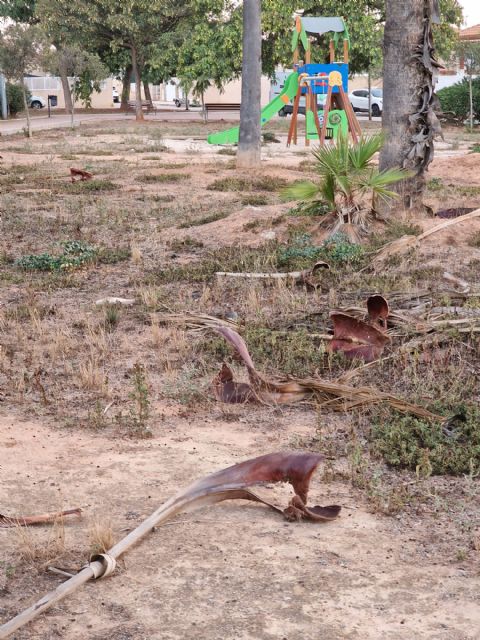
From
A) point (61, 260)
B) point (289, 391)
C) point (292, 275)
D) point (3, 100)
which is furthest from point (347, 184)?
point (3, 100)

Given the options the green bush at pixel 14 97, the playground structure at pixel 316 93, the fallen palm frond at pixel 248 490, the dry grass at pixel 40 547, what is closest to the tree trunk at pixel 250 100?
the playground structure at pixel 316 93

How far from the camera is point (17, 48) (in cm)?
3228

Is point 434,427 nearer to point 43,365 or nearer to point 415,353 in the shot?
point 415,353

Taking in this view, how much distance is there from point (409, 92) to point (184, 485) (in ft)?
25.3

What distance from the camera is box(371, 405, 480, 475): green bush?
4.70 metres

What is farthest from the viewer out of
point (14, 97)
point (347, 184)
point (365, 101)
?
point (14, 97)

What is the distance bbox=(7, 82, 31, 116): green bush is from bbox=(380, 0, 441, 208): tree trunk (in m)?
39.9

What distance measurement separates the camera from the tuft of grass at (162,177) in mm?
16438

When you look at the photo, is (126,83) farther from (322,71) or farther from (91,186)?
(91,186)

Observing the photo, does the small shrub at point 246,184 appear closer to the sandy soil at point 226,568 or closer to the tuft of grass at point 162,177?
the tuft of grass at point 162,177

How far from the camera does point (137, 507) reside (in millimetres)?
4320

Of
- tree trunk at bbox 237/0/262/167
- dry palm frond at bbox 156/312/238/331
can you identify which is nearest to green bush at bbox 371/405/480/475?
dry palm frond at bbox 156/312/238/331

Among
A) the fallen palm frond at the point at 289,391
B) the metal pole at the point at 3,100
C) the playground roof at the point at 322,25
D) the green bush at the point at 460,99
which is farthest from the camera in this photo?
the metal pole at the point at 3,100

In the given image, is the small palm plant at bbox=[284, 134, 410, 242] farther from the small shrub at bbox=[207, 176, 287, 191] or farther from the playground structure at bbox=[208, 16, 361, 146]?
the playground structure at bbox=[208, 16, 361, 146]
